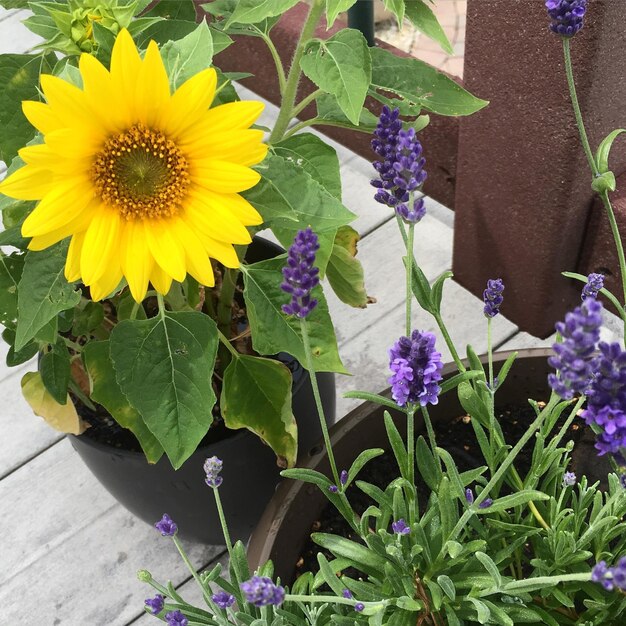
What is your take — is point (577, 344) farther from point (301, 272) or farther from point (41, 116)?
point (41, 116)

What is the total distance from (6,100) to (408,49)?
1.08 meters

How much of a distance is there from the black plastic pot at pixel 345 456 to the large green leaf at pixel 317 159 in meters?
0.21

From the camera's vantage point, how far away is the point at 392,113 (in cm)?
51

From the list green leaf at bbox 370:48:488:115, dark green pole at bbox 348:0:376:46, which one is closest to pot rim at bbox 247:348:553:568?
green leaf at bbox 370:48:488:115

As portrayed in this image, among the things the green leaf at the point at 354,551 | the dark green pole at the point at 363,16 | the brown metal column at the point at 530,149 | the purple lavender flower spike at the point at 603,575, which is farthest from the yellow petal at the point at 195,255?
the dark green pole at the point at 363,16

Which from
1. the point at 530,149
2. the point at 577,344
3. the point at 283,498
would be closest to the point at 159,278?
the point at 283,498

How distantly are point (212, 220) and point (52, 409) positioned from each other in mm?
300

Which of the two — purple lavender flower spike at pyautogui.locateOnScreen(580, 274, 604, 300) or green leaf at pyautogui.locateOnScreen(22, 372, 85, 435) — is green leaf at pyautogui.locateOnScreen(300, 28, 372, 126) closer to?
→ purple lavender flower spike at pyautogui.locateOnScreen(580, 274, 604, 300)

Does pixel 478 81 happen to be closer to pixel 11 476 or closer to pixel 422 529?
pixel 422 529

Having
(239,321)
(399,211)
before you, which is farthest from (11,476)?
(399,211)

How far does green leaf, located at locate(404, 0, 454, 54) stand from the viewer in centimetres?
63

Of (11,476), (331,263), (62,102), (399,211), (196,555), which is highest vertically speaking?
(62,102)

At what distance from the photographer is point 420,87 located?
66 cm

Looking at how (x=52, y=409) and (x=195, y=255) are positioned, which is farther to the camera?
(x=52, y=409)
